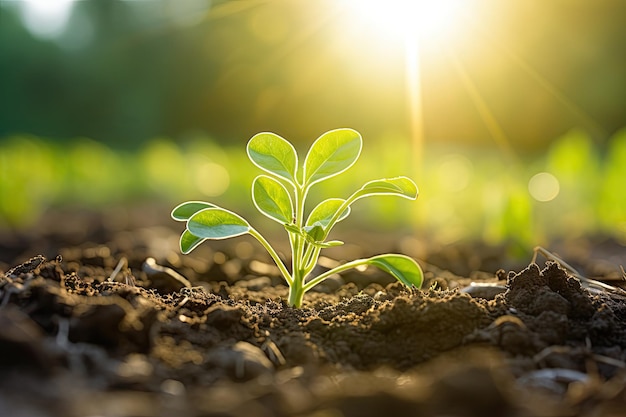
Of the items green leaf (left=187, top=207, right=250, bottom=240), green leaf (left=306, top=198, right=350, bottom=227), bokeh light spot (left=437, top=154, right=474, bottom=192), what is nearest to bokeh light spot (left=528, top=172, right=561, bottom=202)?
bokeh light spot (left=437, top=154, right=474, bottom=192)

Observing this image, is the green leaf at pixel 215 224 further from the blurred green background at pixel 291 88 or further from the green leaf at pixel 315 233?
the blurred green background at pixel 291 88

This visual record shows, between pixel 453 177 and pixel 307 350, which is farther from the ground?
→ pixel 453 177

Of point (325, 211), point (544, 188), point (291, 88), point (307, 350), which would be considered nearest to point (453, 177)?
point (544, 188)

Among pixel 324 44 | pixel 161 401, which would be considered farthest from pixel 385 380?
pixel 324 44

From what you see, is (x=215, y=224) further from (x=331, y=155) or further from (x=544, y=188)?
(x=544, y=188)

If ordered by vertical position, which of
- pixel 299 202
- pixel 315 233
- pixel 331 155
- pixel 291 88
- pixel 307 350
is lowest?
pixel 307 350

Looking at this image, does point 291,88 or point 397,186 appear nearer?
point 397,186

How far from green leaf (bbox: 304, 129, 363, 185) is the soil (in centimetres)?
37

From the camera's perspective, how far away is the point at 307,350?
5.06 ft

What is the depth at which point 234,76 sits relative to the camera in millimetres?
23078

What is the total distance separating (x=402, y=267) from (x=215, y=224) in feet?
1.69

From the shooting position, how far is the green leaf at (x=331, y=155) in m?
1.91

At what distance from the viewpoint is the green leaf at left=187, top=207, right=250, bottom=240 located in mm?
1794

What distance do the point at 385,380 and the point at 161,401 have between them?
1.28 feet
